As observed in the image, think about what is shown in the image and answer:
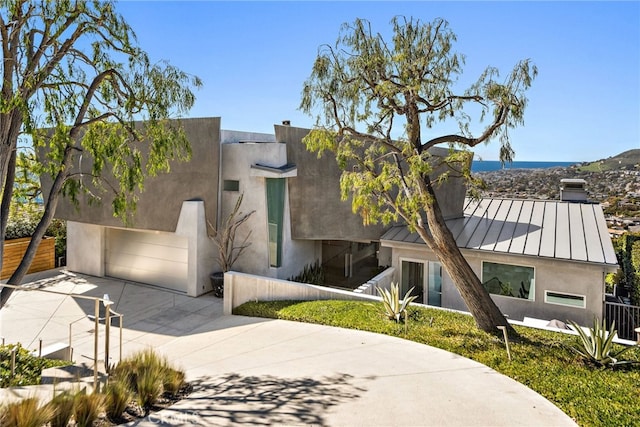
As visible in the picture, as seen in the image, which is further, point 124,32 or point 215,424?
point 124,32

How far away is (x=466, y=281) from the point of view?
27.1 feet

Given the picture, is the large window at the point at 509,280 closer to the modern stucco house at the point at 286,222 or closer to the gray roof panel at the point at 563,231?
the modern stucco house at the point at 286,222

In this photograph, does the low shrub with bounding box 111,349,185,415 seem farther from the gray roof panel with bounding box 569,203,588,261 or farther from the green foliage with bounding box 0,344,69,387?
the gray roof panel with bounding box 569,203,588,261

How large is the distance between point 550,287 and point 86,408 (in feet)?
37.8

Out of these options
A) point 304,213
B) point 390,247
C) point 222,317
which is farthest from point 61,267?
point 390,247

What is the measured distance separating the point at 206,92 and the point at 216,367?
5638mm

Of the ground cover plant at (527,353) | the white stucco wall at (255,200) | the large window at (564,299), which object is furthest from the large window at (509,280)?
the white stucco wall at (255,200)

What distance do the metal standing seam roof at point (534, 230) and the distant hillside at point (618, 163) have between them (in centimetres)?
1173

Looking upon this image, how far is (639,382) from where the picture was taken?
5.74 metres

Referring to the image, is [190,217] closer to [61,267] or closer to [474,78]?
[61,267]

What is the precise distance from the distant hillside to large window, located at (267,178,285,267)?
1989 centimetres

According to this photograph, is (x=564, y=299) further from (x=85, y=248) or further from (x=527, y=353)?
(x=85, y=248)

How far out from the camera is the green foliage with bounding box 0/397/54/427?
3.58 meters

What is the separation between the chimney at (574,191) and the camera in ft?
47.6
